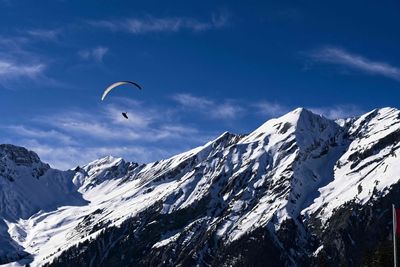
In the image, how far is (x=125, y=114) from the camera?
119 metres

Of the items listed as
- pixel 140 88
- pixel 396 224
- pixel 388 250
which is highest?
pixel 140 88

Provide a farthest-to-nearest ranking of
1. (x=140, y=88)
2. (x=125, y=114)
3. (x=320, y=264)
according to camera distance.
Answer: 1. (x=320, y=264)
2. (x=125, y=114)
3. (x=140, y=88)

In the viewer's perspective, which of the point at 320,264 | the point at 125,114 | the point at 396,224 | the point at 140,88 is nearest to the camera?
the point at 396,224

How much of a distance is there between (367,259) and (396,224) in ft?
255

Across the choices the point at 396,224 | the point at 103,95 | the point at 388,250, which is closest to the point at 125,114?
the point at 103,95

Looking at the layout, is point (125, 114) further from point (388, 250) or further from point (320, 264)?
point (388, 250)

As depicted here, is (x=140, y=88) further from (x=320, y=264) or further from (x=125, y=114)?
(x=320, y=264)

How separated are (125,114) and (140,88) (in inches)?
413

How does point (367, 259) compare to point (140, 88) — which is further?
point (367, 259)

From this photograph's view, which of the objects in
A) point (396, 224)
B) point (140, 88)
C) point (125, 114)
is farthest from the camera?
point (125, 114)

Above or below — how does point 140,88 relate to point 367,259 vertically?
above

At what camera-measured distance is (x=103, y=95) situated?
120750 mm

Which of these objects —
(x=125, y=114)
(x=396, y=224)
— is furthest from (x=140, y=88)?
(x=396, y=224)

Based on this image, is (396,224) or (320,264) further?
(320,264)
